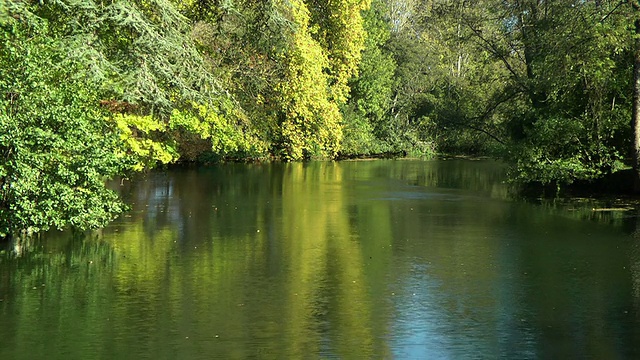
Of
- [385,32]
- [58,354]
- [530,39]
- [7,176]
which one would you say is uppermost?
[385,32]

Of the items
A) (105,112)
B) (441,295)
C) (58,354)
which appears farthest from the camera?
(105,112)

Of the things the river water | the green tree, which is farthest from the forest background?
the river water

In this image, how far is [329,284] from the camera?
50.4 ft

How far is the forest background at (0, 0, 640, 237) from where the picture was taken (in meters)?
17.5

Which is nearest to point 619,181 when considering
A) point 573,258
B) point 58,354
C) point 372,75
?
point 573,258

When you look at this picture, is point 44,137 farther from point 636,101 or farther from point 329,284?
point 636,101

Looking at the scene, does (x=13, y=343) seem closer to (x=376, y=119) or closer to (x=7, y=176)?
(x=7, y=176)

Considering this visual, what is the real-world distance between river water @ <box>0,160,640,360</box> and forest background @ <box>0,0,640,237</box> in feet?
6.25

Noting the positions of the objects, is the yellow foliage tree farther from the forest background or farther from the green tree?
the green tree

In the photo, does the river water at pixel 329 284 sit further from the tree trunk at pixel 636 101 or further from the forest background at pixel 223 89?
the tree trunk at pixel 636 101

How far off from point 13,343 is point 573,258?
12.0m

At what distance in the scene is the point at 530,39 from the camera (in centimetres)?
3706

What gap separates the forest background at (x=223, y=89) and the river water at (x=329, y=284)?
1905 millimetres

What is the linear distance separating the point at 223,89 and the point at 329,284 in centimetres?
909
